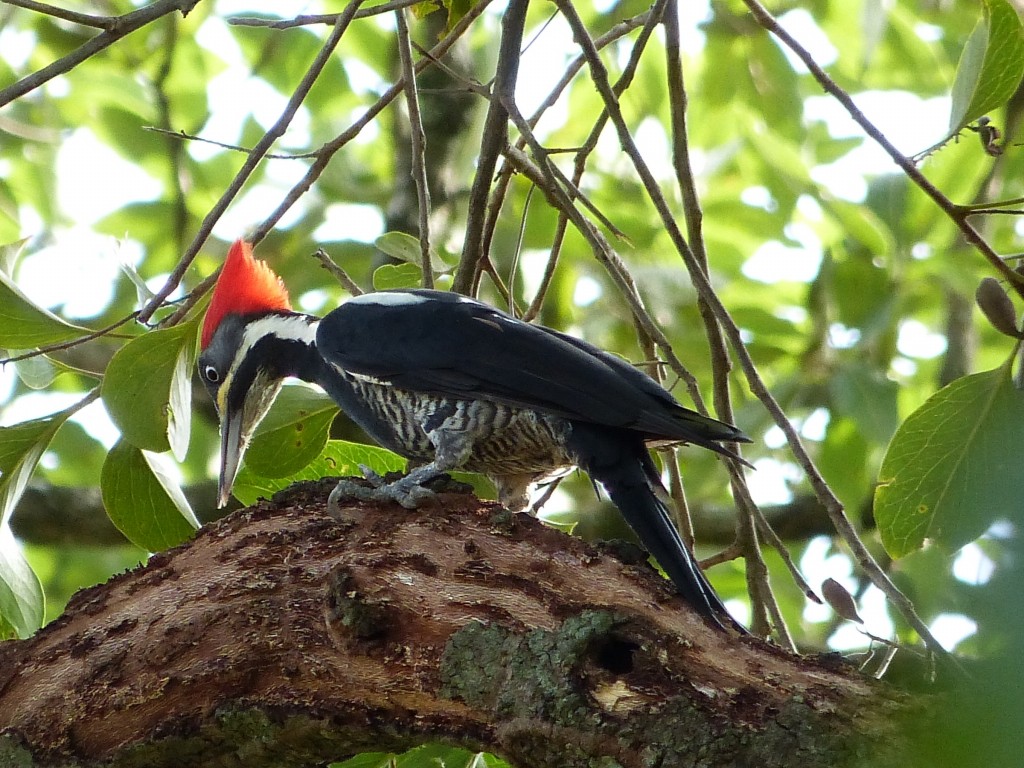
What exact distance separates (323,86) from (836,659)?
177 inches

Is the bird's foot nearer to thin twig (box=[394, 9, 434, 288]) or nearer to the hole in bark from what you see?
the hole in bark

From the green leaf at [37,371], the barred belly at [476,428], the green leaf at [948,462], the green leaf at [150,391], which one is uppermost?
the barred belly at [476,428]

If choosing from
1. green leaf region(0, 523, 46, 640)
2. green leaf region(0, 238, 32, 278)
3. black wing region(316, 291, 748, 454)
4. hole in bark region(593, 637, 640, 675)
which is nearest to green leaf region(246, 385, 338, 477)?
black wing region(316, 291, 748, 454)

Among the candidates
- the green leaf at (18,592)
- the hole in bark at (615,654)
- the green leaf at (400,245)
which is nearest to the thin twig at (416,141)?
the green leaf at (400,245)

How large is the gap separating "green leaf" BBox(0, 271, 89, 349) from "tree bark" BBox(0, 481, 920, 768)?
2.34 feet

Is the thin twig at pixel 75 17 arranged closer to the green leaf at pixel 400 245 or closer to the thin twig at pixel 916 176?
the green leaf at pixel 400 245

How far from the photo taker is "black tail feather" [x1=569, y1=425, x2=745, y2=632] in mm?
2357

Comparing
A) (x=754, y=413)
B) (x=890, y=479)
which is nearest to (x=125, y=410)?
(x=890, y=479)

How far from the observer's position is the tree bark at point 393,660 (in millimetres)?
1778

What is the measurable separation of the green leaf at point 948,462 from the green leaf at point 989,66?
0.60 meters

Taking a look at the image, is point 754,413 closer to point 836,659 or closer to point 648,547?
point 648,547

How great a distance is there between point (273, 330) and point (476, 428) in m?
1.03

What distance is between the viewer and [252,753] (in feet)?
7.10

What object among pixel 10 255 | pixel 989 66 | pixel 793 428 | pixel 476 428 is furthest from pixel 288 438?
pixel 989 66
